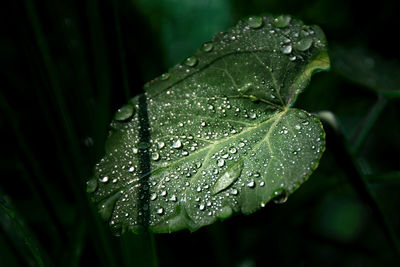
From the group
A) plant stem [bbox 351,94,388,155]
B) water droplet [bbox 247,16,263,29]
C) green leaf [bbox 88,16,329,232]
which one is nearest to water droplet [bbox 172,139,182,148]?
green leaf [bbox 88,16,329,232]

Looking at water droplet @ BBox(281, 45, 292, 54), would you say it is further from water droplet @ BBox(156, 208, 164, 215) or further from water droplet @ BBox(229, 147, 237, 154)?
water droplet @ BBox(156, 208, 164, 215)

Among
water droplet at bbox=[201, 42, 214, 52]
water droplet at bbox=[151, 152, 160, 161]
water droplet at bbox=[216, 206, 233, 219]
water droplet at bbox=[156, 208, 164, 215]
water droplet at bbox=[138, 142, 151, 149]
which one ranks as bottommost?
water droplet at bbox=[156, 208, 164, 215]

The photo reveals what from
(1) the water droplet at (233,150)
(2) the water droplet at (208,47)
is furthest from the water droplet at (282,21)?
(1) the water droplet at (233,150)

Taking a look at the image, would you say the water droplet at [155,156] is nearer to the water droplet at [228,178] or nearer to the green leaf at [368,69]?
the water droplet at [228,178]

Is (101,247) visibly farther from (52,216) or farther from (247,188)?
(247,188)

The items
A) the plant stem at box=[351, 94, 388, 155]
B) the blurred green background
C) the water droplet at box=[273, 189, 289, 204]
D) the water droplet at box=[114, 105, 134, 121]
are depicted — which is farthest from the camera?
the plant stem at box=[351, 94, 388, 155]

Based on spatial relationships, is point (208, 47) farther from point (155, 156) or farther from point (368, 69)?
point (368, 69)
